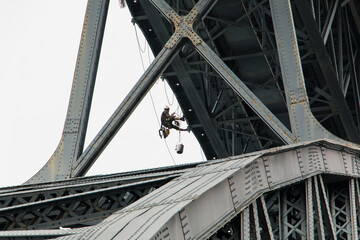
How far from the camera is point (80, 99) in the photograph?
16.6 metres

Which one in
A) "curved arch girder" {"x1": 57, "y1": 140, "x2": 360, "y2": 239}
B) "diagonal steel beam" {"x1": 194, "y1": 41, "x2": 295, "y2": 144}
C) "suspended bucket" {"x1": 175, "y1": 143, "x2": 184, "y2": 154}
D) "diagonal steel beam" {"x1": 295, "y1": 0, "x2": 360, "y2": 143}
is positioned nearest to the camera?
"curved arch girder" {"x1": 57, "y1": 140, "x2": 360, "y2": 239}

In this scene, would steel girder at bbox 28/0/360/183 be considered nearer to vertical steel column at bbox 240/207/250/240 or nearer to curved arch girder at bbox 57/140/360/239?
curved arch girder at bbox 57/140/360/239

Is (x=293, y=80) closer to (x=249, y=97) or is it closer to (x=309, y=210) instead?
(x=249, y=97)

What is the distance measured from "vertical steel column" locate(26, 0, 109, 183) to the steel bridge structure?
24 mm

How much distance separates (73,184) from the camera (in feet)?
44.4

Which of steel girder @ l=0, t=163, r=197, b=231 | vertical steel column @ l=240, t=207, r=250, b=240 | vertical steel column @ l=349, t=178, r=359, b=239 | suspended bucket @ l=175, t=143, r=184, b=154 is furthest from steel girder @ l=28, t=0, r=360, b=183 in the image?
vertical steel column @ l=240, t=207, r=250, b=240

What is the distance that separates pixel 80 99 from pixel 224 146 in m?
7.84

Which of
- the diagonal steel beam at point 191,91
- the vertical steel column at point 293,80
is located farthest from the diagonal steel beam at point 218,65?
the diagonal steel beam at point 191,91

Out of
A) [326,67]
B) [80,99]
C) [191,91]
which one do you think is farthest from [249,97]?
[191,91]

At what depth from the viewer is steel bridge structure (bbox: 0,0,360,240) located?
10398 millimetres

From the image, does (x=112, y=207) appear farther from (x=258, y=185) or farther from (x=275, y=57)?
(x=275, y=57)

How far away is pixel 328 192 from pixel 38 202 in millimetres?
4948

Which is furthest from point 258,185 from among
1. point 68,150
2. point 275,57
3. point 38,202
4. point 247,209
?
point 275,57

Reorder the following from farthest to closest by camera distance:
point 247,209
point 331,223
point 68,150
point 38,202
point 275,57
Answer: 1. point 275,57
2. point 68,150
3. point 331,223
4. point 38,202
5. point 247,209
